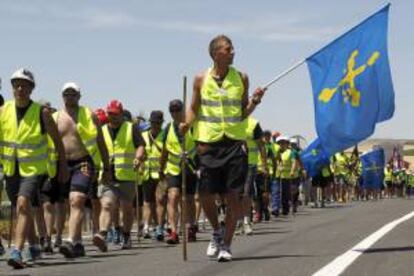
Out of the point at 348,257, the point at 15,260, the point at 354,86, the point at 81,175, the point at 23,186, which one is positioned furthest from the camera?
the point at 354,86

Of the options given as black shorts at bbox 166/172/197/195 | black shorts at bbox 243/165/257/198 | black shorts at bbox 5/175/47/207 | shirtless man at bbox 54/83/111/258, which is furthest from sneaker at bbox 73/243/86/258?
black shorts at bbox 243/165/257/198

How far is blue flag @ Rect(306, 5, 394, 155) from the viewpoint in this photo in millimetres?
11523

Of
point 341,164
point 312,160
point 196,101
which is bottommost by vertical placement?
point 196,101

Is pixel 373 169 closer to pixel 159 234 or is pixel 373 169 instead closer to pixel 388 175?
pixel 388 175

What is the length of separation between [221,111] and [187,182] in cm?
455

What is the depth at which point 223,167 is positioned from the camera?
32.4ft

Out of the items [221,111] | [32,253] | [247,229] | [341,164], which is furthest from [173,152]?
[341,164]

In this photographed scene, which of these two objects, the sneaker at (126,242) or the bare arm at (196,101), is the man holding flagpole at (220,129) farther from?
the sneaker at (126,242)

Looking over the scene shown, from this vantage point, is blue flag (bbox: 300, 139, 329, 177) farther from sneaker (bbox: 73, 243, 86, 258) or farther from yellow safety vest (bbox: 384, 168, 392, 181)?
yellow safety vest (bbox: 384, 168, 392, 181)

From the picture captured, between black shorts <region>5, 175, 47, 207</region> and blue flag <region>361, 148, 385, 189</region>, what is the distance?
1364 inches

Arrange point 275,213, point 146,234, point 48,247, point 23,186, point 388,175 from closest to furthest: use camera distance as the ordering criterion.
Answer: point 23,186, point 48,247, point 146,234, point 275,213, point 388,175

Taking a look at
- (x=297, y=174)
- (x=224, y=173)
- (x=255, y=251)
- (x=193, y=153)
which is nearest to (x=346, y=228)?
(x=193, y=153)

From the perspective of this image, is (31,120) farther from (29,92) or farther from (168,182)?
(168,182)

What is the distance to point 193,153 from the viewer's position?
14.8 m
